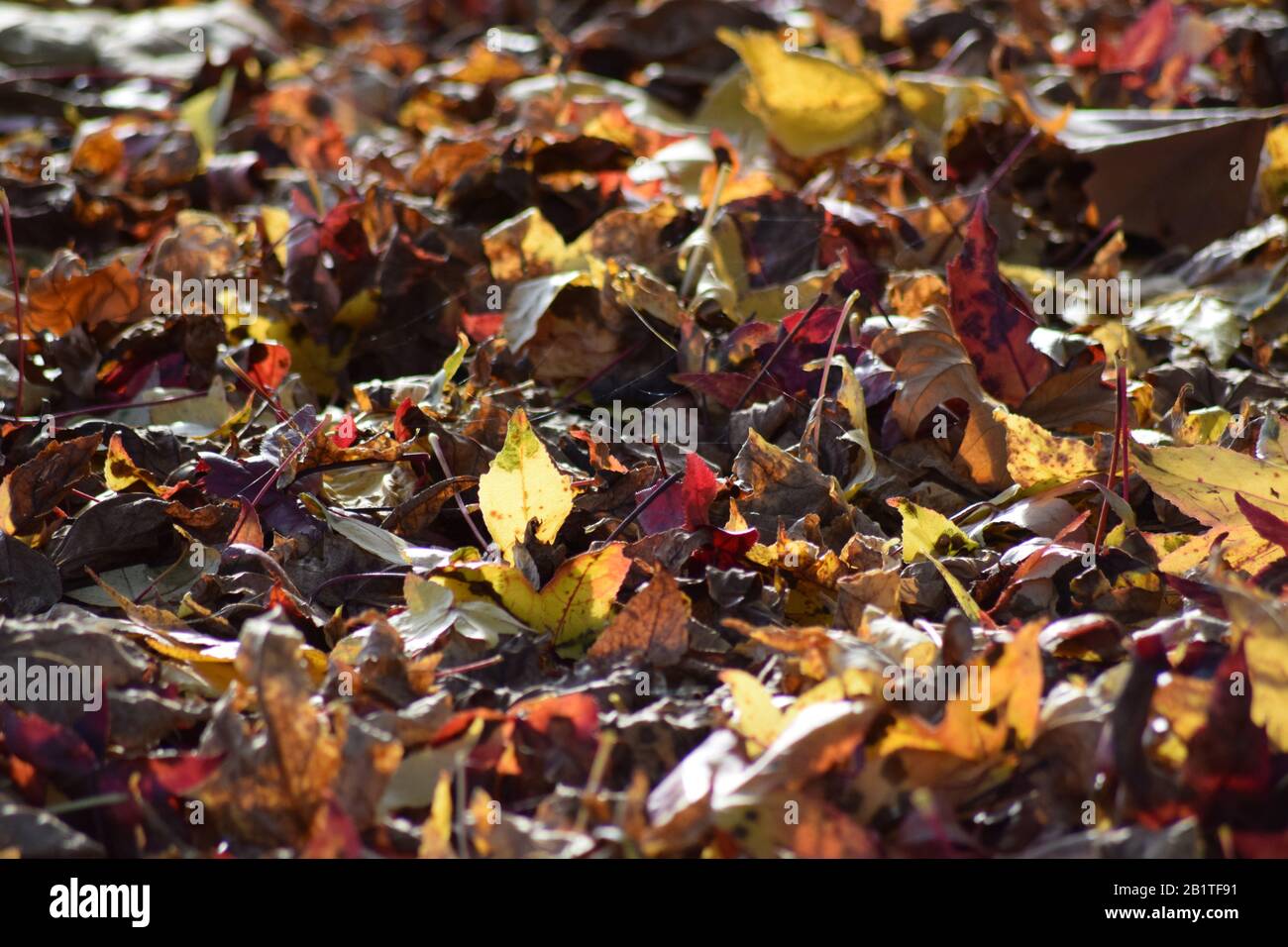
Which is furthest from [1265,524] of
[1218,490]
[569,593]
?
[569,593]

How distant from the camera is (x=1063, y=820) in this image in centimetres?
93

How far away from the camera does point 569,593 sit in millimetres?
1207

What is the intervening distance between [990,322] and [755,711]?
71 cm

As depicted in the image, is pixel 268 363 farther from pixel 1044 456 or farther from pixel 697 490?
pixel 1044 456

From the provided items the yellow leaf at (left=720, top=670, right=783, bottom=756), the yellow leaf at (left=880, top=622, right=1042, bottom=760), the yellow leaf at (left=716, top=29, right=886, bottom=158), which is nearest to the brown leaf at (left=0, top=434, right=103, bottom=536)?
the yellow leaf at (left=720, top=670, right=783, bottom=756)

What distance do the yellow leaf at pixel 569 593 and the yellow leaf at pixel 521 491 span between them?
0.05 meters

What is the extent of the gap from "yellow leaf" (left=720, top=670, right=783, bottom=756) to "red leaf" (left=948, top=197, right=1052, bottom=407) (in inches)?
27.0

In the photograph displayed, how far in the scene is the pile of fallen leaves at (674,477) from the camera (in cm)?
94

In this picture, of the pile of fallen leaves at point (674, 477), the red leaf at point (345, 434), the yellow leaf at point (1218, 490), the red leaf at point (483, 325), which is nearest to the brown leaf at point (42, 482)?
the pile of fallen leaves at point (674, 477)

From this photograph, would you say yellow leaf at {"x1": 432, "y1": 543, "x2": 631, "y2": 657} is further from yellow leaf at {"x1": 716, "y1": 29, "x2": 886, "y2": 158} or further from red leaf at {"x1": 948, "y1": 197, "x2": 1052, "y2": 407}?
yellow leaf at {"x1": 716, "y1": 29, "x2": 886, "y2": 158}

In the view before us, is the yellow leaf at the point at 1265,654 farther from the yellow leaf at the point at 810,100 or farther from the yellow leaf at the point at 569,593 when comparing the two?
the yellow leaf at the point at 810,100

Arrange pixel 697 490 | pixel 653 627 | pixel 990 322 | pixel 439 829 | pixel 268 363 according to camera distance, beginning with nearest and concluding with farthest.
Answer: 1. pixel 439 829
2. pixel 653 627
3. pixel 697 490
4. pixel 990 322
5. pixel 268 363
